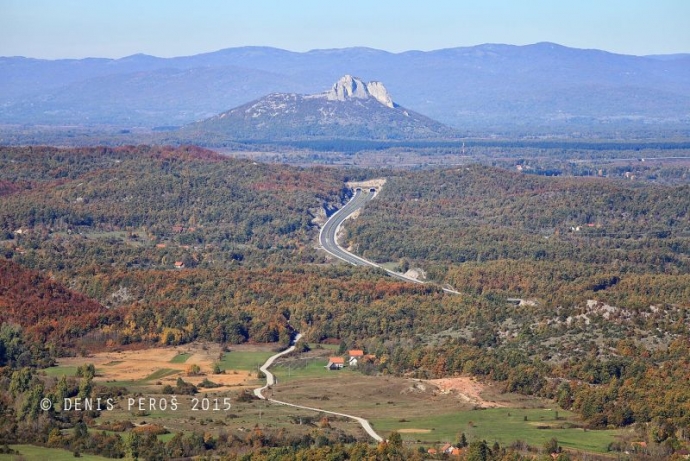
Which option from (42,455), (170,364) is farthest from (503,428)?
(170,364)

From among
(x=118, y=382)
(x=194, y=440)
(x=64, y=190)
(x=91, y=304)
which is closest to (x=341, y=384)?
(x=118, y=382)

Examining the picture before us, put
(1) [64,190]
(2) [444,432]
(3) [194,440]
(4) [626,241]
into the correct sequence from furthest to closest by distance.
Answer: (1) [64,190]
(4) [626,241]
(2) [444,432]
(3) [194,440]

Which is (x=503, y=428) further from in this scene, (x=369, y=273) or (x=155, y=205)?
(x=155, y=205)

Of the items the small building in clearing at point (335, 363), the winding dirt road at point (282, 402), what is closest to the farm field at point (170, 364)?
the winding dirt road at point (282, 402)

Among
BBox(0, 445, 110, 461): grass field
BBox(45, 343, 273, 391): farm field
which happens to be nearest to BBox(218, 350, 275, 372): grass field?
BBox(45, 343, 273, 391): farm field

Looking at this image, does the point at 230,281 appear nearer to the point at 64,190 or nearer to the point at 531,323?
the point at 531,323

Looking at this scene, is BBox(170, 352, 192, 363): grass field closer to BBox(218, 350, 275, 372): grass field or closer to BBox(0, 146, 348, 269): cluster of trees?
BBox(218, 350, 275, 372): grass field
